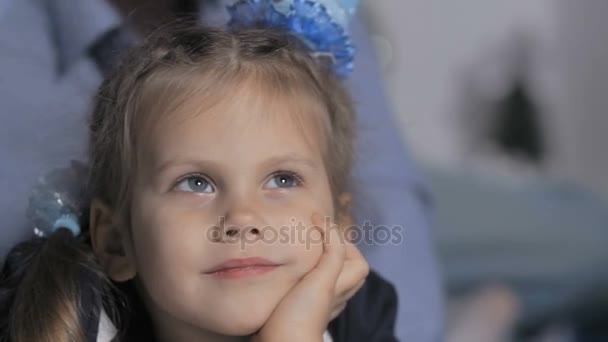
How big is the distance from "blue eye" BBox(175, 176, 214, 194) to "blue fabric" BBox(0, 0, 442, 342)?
25 centimetres

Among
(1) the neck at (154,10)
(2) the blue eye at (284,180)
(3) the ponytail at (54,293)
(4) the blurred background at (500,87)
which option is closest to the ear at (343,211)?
(2) the blue eye at (284,180)

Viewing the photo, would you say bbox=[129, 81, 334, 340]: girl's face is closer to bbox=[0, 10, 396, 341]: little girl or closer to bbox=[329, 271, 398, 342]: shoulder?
bbox=[0, 10, 396, 341]: little girl

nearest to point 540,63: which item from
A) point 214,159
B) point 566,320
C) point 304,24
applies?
point 566,320

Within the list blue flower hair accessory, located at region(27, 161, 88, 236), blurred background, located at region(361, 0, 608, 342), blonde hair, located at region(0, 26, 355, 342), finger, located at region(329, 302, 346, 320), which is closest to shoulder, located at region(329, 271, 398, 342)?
finger, located at region(329, 302, 346, 320)

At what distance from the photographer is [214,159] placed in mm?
854

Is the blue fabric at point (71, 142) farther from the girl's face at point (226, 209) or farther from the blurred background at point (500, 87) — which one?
the blurred background at point (500, 87)

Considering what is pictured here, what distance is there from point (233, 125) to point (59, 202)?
23 cm

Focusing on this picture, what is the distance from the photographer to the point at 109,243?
3.12 feet

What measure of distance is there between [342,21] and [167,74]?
0.69 ft

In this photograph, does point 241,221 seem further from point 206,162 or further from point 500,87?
point 500,87

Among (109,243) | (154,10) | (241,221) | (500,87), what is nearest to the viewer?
(241,221)

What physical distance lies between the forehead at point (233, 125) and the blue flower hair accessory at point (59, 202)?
14 centimetres

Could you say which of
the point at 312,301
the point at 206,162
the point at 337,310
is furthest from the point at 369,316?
the point at 206,162

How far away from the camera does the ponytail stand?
0.89 m
